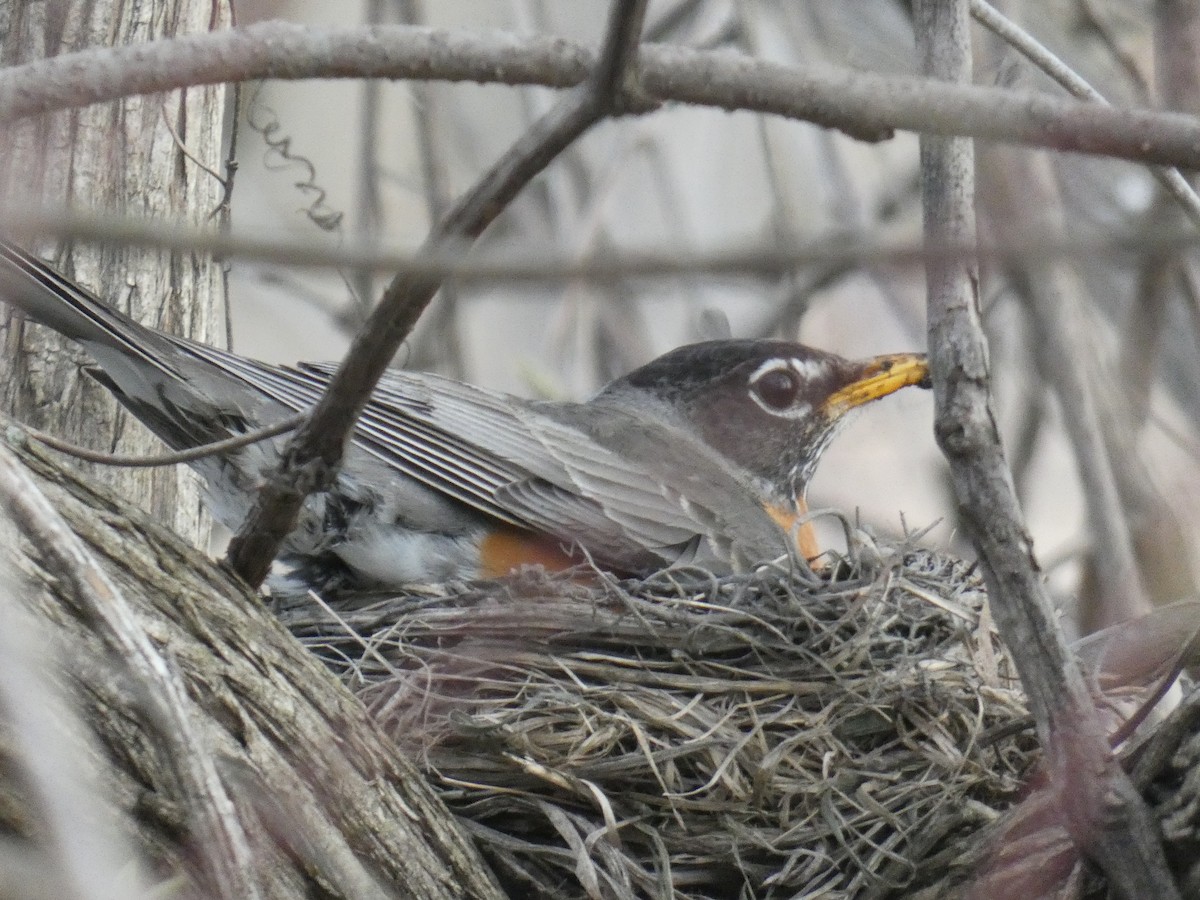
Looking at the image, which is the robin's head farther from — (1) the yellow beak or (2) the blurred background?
(2) the blurred background

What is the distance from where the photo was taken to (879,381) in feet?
13.8

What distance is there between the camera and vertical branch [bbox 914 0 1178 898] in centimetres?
196

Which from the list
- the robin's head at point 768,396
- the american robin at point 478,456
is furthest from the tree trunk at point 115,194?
the robin's head at point 768,396

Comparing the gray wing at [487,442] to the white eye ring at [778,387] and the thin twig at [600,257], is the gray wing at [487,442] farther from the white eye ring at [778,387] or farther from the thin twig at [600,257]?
the thin twig at [600,257]

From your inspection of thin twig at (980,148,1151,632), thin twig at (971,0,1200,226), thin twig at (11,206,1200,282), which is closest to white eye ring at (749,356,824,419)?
thin twig at (980,148,1151,632)

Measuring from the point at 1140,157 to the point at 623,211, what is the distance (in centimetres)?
642

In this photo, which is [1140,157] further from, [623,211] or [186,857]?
[623,211]

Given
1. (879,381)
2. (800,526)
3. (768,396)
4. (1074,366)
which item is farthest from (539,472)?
(1074,366)

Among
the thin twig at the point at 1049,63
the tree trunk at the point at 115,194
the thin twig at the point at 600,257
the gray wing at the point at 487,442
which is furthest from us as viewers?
the tree trunk at the point at 115,194

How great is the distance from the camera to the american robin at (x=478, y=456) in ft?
9.91

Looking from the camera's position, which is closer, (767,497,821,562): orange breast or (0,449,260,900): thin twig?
(0,449,260,900): thin twig

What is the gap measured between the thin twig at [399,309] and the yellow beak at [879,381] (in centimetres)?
225

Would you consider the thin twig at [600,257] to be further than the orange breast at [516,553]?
No

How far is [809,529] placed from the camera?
423cm
